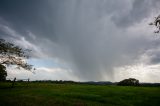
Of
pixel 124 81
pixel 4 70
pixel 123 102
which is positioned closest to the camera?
pixel 123 102

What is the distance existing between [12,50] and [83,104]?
3582 centimetres

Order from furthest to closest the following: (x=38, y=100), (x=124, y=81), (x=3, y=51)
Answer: (x=124, y=81)
(x=3, y=51)
(x=38, y=100)

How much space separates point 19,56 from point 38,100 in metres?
31.5

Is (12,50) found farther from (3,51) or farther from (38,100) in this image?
(38,100)

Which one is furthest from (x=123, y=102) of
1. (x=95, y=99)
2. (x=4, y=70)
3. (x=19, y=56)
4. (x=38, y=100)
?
(x=4, y=70)

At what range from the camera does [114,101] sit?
35625 mm

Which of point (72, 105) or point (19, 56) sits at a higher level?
point (19, 56)

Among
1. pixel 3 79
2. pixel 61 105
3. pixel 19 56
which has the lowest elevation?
pixel 61 105

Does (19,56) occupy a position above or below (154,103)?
above

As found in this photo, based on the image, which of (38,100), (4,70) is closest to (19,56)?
(4,70)

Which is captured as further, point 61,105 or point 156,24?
point 156,24

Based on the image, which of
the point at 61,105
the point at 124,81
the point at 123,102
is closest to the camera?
the point at 61,105

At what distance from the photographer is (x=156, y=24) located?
36406 millimetres

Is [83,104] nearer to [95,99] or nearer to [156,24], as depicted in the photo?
[95,99]
